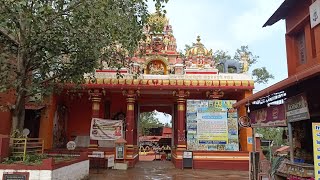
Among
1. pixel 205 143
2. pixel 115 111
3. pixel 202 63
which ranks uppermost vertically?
pixel 202 63

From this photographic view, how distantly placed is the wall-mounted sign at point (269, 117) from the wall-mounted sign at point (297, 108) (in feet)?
1.29

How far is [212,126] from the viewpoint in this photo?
1497 cm

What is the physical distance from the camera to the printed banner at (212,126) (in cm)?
1488

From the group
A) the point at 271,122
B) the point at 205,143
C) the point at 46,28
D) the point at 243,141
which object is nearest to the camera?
the point at 271,122

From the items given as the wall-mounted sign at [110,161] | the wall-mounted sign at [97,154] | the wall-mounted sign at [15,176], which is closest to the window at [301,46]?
the wall-mounted sign at [15,176]

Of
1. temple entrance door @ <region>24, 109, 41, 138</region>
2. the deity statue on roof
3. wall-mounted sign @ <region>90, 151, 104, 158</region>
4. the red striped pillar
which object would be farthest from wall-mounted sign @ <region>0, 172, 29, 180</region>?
the deity statue on roof

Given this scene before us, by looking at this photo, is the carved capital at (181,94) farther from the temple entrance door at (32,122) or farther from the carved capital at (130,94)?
the temple entrance door at (32,122)

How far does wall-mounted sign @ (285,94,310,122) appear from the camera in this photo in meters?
6.45

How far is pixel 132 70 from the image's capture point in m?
16.7

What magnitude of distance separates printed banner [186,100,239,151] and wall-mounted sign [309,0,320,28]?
7.31 meters

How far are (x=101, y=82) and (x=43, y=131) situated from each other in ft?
11.6

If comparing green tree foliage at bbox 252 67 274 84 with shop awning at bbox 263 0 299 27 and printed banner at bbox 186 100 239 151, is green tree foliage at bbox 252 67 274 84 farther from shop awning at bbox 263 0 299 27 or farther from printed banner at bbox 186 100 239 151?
shop awning at bbox 263 0 299 27

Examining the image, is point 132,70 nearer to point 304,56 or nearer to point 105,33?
point 105,33

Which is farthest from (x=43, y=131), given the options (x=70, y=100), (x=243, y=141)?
(x=243, y=141)
